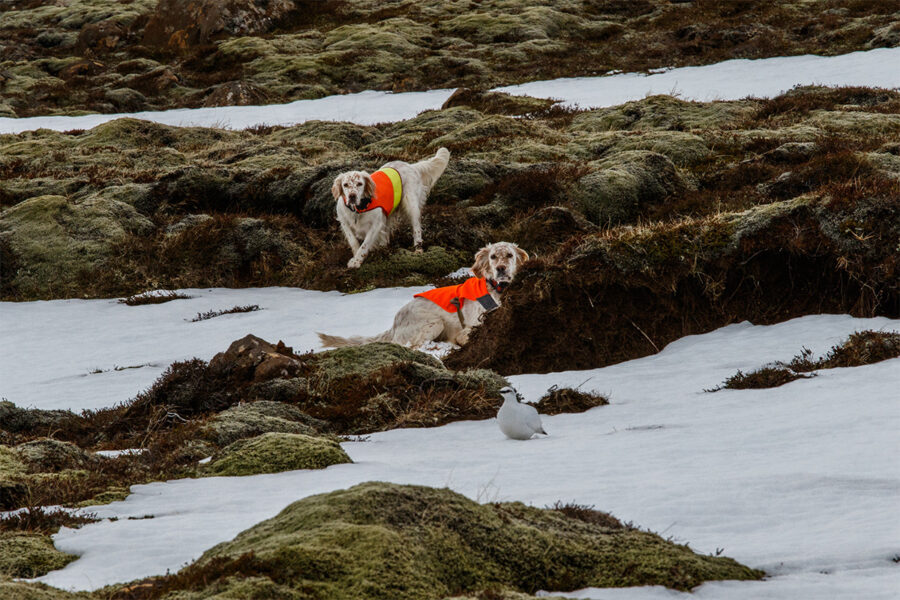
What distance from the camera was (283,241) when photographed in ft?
61.3

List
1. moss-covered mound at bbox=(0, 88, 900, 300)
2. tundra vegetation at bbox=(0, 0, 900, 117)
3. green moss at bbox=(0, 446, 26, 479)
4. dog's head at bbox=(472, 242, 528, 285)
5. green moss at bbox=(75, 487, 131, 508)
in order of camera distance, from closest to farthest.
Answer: green moss at bbox=(75, 487, 131, 508), green moss at bbox=(0, 446, 26, 479), dog's head at bbox=(472, 242, 528, 285), moss-covered mound at bbox=(0, 88, 900, 300), tundra vegetation at bbox=(0, 0, 900, 117)

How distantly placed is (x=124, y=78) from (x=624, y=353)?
3774 cm

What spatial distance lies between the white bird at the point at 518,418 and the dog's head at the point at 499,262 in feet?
13.9

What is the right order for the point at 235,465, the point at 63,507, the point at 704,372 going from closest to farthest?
1. the point at 63,507
2. the point at 235,465
3. the point at 704,372

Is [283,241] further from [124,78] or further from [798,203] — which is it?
[124,78]

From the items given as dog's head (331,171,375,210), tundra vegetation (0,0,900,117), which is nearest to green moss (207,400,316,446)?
dog's head (331,171,375,210)

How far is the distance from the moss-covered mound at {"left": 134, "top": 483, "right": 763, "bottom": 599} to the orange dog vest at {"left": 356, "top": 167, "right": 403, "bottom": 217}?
1291 cm

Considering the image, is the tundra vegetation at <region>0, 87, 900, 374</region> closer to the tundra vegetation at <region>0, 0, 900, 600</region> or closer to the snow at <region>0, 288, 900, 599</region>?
the tundra vegetation at <region>0, 0, 900, 600</region>

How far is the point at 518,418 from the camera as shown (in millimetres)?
7785

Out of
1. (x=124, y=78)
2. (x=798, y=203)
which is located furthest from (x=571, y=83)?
(x=798, y=203)

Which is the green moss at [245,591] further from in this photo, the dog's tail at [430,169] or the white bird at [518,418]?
the dog's tail at [430,169]

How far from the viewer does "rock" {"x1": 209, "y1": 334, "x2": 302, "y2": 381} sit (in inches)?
406

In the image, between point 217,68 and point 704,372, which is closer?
point 704,372

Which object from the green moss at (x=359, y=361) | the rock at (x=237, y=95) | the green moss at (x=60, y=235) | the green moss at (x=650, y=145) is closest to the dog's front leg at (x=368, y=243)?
the green moss at (x=60, y=235)
